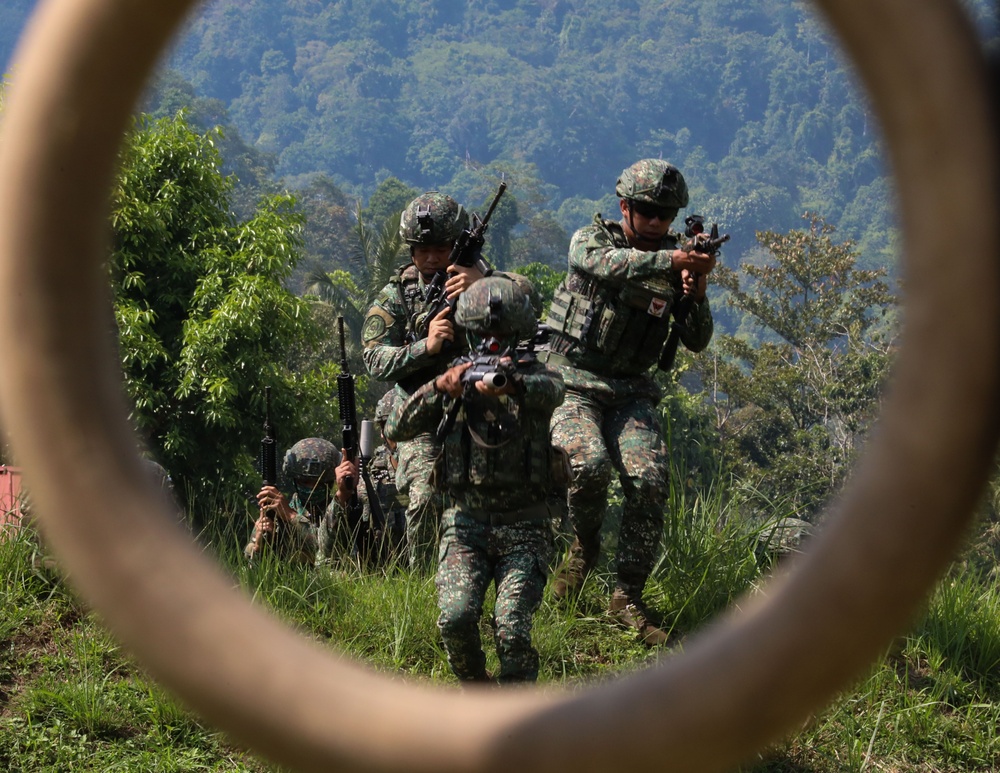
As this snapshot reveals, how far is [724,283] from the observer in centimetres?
3050

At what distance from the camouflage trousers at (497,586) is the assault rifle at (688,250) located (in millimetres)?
1597

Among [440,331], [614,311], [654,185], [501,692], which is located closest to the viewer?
[501,692]

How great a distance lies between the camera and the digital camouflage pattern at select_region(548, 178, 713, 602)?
630 cm

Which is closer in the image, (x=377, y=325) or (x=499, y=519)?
(x=499, y=519)

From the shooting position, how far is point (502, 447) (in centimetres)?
511

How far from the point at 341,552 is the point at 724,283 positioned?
77.9 feet

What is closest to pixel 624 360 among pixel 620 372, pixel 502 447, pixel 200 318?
pixel 620 372

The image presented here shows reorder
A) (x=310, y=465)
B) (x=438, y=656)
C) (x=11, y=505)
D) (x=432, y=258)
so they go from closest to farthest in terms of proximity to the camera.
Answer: (x=438, y=656), (x=432, y=258), (x=11, y=505), (x=310, y=465)

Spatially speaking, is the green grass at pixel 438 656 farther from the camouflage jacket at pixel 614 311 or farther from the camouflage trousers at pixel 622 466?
the camouflage jacket at pixel 614 311

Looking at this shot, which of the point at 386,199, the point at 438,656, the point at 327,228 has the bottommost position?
the point at 438,656

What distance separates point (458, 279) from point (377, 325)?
732mm

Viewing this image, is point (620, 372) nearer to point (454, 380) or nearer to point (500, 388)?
point (454, 380)

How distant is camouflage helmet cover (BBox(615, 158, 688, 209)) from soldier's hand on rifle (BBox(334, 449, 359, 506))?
264 cm

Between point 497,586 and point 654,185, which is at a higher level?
point 654,185
